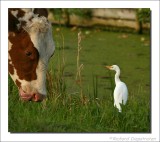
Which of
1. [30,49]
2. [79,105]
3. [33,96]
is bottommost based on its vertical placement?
[79,105]

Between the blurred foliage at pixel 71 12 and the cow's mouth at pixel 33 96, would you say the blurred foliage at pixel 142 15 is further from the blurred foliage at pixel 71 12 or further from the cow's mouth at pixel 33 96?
the cow's mouth at pixel 33 96

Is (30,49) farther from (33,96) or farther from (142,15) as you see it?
(142,15)

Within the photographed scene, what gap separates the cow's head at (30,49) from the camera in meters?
4.13

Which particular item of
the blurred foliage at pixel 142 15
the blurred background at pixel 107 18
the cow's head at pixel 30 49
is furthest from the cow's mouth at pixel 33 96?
the blurred background at pixel 107 18

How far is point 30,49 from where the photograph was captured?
13.6ft

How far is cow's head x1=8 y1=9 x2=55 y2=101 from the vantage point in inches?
163

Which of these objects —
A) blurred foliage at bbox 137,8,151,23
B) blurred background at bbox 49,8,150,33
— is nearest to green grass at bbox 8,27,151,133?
blurred background at bbox 49,8,150,33

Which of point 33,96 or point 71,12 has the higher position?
point 71,12

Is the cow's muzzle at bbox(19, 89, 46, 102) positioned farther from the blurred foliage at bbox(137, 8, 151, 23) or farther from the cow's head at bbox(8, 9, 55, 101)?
the blurred foliage at bbox(137, 8, 151, 23)

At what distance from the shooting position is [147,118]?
4758 millimetres

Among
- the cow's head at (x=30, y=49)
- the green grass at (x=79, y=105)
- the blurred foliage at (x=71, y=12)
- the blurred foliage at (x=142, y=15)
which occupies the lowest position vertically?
the green grass at (x=79, y=105)

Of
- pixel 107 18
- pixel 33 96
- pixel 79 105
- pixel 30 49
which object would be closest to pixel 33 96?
pixel 33 96

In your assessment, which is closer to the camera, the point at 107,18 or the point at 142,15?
the point at 142,15

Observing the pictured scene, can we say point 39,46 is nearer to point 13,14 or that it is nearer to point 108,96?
point 13,14
